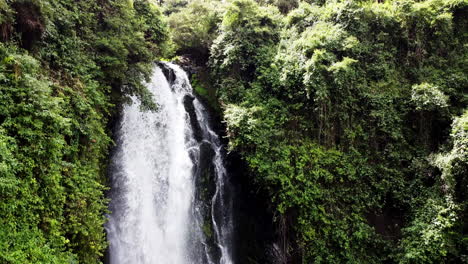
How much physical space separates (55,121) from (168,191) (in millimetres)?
5623

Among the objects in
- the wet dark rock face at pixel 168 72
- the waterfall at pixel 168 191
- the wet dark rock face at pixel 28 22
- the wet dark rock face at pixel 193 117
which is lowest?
the waterfall at pixel 168 191

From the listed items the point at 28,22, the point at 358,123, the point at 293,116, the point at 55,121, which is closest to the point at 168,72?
the point at 293,116

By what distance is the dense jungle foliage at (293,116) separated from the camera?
5.08 meters

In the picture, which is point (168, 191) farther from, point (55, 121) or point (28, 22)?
point (28, 22)

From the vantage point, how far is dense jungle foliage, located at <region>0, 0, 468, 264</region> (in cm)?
508

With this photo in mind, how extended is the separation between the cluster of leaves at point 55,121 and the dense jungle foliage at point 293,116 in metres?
0.03

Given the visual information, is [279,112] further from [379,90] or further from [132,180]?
[132,180]

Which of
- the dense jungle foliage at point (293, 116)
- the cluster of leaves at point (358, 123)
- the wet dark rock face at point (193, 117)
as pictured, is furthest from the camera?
the wet dark rock face at point (193, 117)

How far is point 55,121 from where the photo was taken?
5156 millimetres

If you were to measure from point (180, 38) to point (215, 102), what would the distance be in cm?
506

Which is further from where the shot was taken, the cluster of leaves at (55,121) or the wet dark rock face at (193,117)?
the wet dark rock face at (193,117)

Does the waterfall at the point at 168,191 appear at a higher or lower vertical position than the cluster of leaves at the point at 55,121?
lower

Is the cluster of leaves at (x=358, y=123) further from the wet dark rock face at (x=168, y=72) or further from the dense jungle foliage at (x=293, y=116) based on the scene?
the wet dark rock face at (x=168, y=72)

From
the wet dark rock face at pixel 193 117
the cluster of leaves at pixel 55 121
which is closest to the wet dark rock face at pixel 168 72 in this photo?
the wet dark rock face at pixel 193 117
